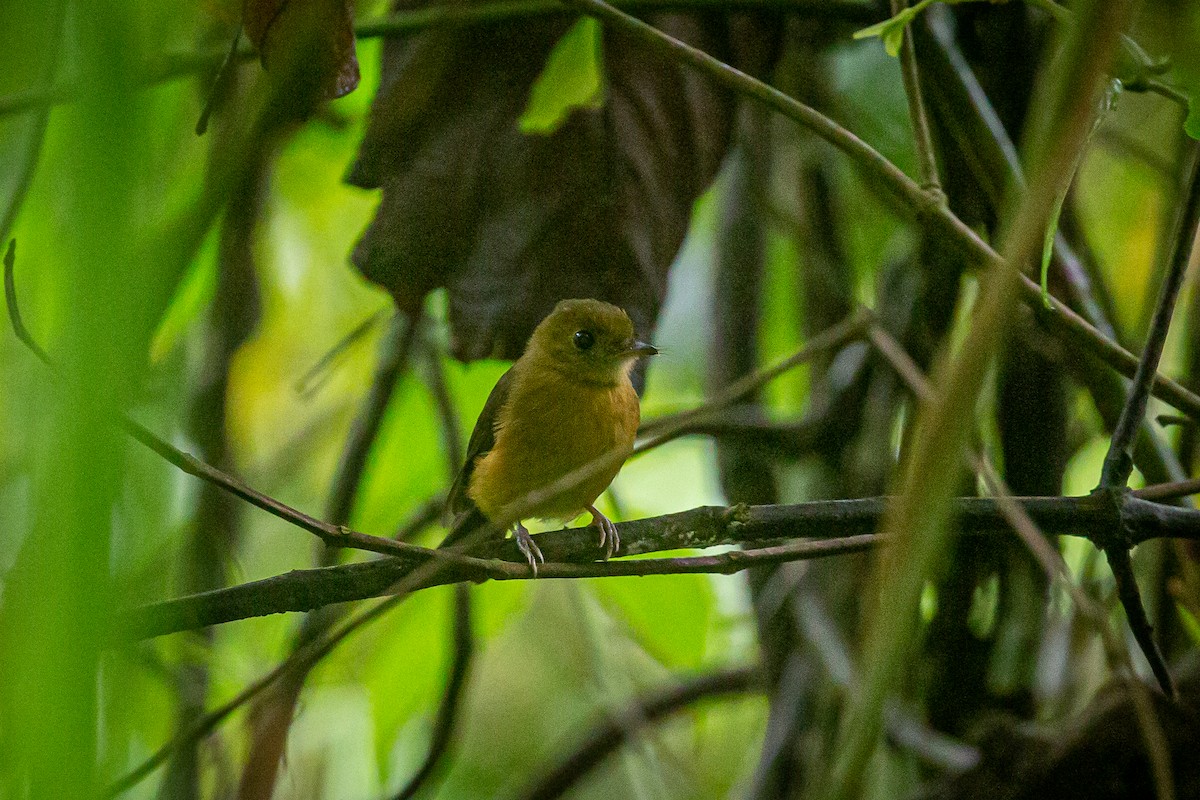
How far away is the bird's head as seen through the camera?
1.54m

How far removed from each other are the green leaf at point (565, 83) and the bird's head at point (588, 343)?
25 centimetres

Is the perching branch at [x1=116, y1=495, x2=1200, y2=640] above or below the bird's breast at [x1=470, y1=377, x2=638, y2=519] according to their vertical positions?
below

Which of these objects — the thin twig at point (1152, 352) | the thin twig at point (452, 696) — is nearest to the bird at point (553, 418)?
the thin twig at point (452, 696)

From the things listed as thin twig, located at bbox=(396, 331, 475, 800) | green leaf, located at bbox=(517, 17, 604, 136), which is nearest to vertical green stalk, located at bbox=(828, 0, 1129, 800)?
green leaf, located at bbox=(517, 17, 604, 136)

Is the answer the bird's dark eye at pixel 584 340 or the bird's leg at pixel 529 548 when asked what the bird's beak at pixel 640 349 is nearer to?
the bird's dark eye at pixel 584 340

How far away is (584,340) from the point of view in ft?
5.73

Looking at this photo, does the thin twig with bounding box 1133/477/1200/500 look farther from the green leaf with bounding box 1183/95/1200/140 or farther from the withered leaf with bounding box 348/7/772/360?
the withered leaf with bounding box 348/7/772/360

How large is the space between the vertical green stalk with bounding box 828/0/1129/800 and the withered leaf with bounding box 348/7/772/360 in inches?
31.4

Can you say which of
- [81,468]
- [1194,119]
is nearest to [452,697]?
[1194,119]

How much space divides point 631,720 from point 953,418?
1.51m

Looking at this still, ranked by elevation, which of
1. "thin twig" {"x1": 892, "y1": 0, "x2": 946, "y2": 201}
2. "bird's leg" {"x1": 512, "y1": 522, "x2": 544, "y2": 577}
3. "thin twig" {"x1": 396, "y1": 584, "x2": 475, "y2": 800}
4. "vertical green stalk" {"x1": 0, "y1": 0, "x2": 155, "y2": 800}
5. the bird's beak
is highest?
"thin twig" {"x1": 892, "y1": 0, "x2": 946, "y2": 201}

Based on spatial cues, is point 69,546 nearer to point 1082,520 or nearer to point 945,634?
point 1082,520

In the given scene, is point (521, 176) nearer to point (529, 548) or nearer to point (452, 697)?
point (529, 548)

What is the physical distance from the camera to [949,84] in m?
1.46
